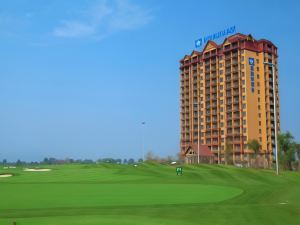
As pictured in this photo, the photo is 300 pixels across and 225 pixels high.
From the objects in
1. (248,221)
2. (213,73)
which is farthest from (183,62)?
(248,221)

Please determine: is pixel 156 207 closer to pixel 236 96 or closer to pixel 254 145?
pixel 254 145

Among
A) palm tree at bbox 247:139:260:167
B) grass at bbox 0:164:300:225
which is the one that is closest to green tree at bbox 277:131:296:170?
palm tree at bbox 247:139:260:167

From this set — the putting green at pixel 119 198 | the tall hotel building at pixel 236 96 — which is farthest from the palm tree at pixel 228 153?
the putting green at pixel 119 198

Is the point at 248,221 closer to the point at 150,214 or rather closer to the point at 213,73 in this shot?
the point at 150,214

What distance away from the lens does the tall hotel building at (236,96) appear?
151250mm

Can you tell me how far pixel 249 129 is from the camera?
148875 millimetres

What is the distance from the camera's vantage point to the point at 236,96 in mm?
154875

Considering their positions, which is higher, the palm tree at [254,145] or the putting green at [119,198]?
the palm tree at [254,145]

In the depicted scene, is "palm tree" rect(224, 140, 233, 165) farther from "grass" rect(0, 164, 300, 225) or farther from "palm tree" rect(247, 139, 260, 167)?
"grass" rect(0, 164, 300, 225)

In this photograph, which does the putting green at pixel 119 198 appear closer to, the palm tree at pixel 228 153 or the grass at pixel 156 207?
the grass at pixel 156 207

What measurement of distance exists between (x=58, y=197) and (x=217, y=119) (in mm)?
134564

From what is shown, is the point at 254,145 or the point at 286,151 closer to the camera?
the point at 286,151

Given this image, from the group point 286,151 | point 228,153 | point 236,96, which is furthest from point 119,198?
point 236,96

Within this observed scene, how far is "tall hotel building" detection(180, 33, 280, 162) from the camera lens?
151250mm
